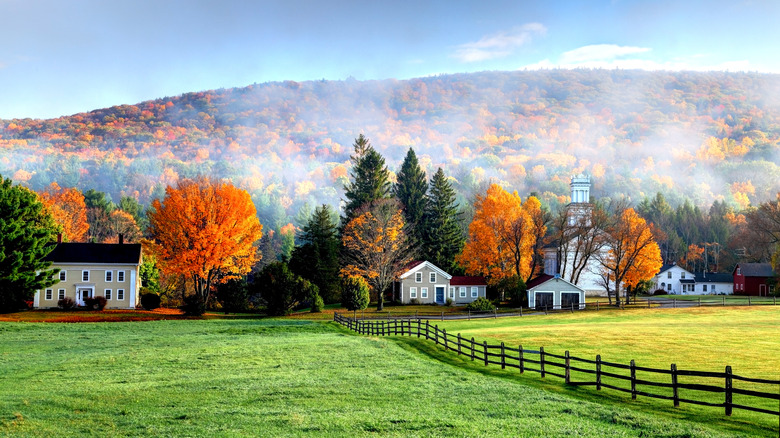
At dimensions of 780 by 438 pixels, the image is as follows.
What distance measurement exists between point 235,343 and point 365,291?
2697 cm

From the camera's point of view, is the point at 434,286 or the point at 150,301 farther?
the point at 434,286

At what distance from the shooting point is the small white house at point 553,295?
261ft

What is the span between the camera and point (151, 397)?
22.0 metres

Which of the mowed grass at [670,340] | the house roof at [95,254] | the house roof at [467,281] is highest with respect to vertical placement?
the house roof at [95,254]

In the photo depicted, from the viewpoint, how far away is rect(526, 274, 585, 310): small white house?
3130 inches

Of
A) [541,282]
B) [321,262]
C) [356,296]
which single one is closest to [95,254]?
[321,262]

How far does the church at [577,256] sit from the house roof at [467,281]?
34.7 feet

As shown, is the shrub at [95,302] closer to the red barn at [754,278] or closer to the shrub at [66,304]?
the shrub at [66,304]

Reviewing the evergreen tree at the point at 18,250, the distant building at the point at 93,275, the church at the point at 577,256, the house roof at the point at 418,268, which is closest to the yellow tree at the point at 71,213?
the distant building at the point at 93,275

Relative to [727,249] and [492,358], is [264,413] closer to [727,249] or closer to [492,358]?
[492,358]

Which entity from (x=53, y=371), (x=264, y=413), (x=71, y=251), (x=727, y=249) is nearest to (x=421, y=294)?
(x=71, y=251)

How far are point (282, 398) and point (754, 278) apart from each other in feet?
354

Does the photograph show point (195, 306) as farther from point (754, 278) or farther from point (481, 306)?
point (754, 278)

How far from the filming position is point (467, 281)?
3585 inches
